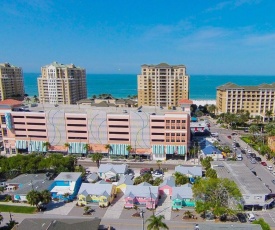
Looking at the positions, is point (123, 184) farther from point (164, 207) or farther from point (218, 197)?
point (218, 197)

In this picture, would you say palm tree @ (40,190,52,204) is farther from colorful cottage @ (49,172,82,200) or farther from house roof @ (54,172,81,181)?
house roof @ (54,172,81,181)

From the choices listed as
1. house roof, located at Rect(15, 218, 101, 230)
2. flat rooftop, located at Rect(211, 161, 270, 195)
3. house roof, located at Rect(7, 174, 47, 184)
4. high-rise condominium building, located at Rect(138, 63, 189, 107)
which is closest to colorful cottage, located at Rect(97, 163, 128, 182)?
house roof, located at Rect(7, 174, 47, 184)

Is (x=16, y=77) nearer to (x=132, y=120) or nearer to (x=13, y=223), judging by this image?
(x=132, y=120)

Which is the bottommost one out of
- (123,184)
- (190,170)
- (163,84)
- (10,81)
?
(123,184)

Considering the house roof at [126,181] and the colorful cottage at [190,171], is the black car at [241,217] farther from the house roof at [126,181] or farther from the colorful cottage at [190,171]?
the house roof at [126,181]

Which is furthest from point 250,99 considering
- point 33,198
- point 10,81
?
point 10,81

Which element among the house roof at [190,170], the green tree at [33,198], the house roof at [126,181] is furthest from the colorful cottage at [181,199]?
the green tree at [33,198]
